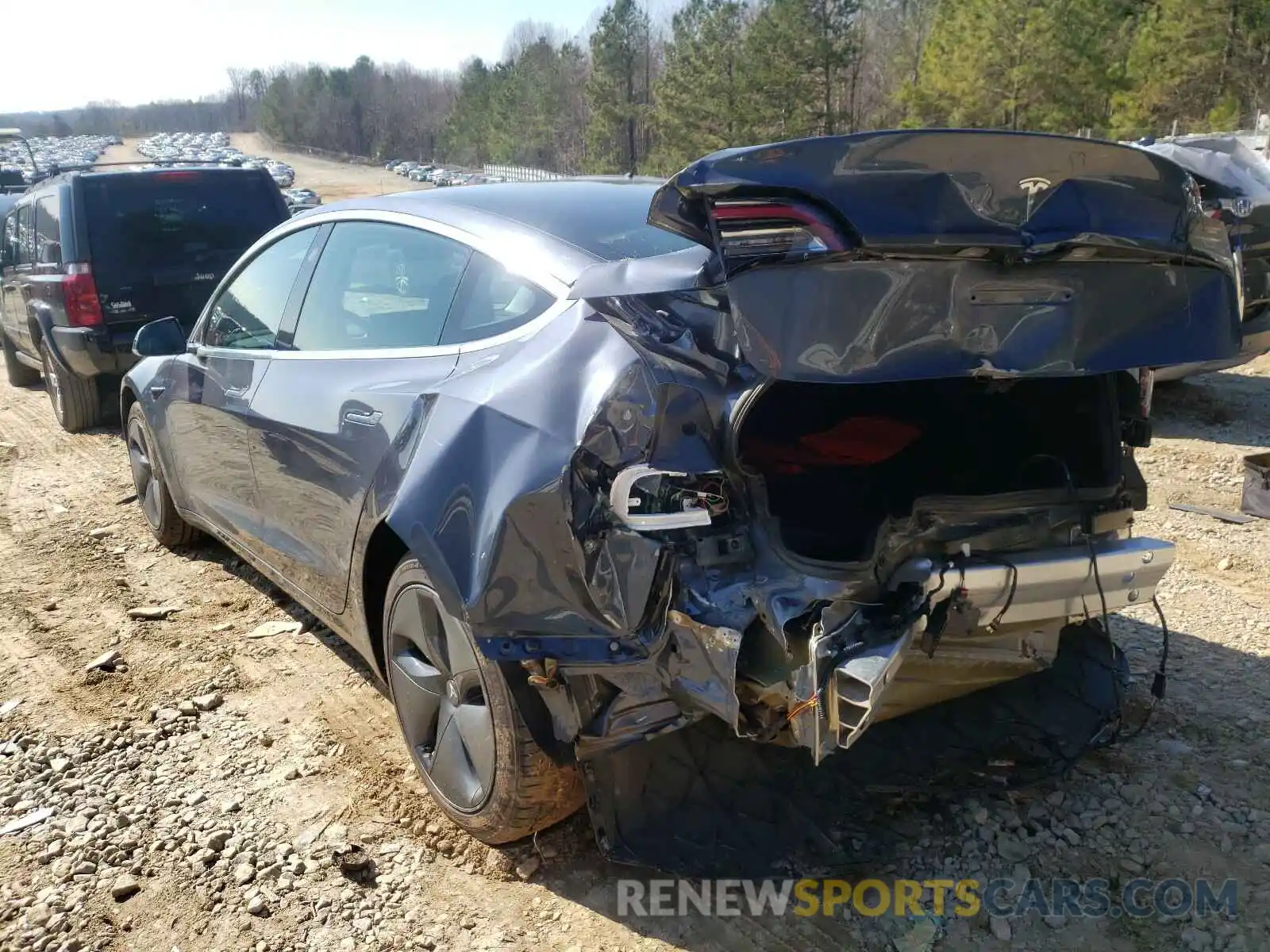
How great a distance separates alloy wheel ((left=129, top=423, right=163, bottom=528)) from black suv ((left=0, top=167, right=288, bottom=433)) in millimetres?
2637

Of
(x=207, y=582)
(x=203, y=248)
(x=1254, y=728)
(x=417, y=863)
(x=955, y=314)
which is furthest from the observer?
(x=203, y=248)

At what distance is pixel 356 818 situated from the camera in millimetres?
3033

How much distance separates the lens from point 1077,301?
221 centimetres

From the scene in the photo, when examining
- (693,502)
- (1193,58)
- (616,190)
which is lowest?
(693,502)

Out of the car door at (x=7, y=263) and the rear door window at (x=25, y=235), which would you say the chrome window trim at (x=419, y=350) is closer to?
the rear door window at (x=25, y=235)

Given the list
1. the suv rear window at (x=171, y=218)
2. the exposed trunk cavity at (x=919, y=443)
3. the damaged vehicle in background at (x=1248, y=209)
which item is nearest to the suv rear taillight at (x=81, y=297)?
the suv rear window at (x=171, y=218)

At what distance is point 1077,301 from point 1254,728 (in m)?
1.94

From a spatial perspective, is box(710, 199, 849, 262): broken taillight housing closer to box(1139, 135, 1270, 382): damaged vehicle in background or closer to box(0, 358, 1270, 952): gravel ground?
box(0, 358, 1270, 952): gravel ground

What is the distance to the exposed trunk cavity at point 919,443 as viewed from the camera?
8.80 ft

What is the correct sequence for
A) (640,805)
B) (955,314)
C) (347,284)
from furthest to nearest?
(347,284) < (640,805) < (955,314)

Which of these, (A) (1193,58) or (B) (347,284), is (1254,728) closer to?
(B) (347,284)

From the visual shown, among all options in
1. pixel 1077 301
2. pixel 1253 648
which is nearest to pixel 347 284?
pixel 1077 301

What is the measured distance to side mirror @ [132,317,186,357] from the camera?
181 inches

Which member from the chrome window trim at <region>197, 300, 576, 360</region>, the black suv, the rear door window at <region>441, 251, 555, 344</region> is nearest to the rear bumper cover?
the black suv
